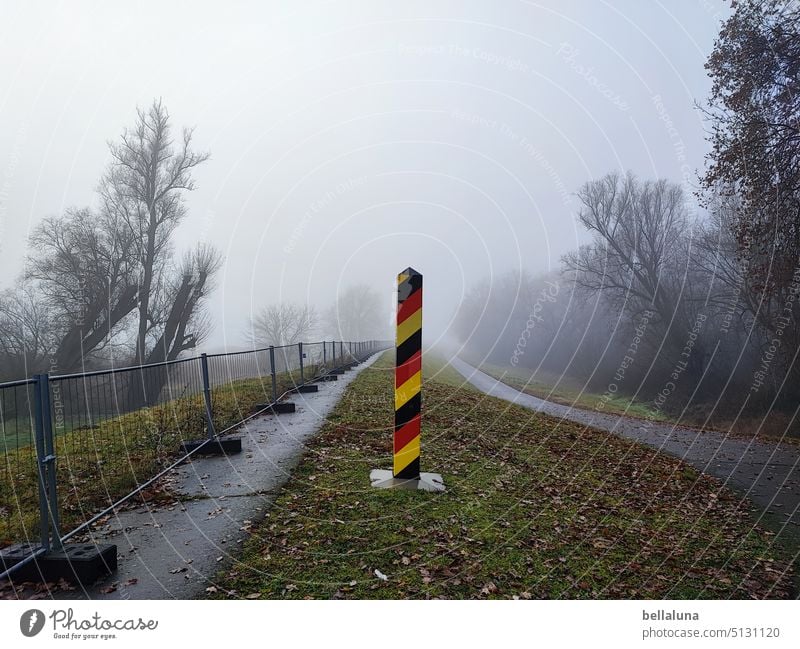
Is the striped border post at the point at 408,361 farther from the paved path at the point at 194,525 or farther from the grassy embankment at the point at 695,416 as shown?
the grassy embankment at the point at 695,416

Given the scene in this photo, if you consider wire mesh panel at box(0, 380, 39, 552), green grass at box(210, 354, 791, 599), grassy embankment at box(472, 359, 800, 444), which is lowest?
grassy embankment at box(472, 359, 800, 444)

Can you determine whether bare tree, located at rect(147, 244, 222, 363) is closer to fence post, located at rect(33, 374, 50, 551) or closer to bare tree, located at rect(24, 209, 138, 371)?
bare tree, located at rect(24, 209, 138, 371)

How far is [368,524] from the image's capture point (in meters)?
4.28

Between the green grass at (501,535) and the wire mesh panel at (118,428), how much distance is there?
6.83 ft

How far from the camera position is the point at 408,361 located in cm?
536

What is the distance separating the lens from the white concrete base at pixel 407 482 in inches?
209

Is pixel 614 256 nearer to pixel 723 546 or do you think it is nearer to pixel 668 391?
pixel 668 391

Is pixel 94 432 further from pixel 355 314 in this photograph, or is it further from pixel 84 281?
pixel 355 314

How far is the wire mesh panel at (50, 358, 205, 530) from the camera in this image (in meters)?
5.29

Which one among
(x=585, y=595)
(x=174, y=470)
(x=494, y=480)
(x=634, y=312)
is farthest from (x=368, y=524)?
(x=634, y=312)

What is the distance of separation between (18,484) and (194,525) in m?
3.67

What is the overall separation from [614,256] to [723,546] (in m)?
26.7

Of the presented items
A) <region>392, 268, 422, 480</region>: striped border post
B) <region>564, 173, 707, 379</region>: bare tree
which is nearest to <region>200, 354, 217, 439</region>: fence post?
<region>392, 268, 422, 480</region>: striped border post
